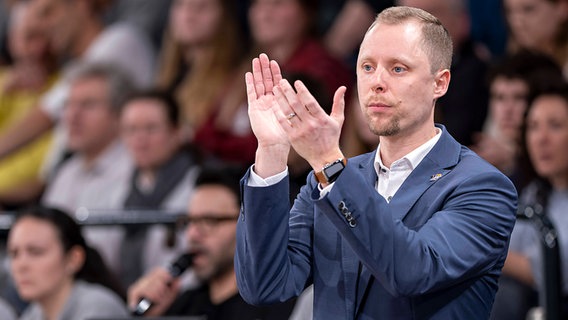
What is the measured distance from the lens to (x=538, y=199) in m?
4.65

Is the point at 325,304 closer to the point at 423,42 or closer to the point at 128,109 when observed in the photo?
the point at 423,42

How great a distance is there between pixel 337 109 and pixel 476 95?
10.5ft

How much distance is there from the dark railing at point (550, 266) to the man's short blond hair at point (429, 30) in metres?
1.72

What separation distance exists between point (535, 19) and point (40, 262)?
2.36 meters

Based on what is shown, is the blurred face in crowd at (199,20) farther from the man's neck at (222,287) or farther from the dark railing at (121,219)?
the man's neck at (222,287)

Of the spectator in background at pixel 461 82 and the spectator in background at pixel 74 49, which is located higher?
the spectator in background at pixel 461 82

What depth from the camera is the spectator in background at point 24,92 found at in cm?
679

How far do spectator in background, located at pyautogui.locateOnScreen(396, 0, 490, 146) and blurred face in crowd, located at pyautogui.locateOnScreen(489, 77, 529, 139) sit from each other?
6.9 inches

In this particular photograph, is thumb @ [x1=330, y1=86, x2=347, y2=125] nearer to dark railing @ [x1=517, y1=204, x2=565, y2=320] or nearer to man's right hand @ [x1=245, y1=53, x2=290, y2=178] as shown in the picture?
man's right hand @ [x1=245, y1=53, x2=290, y2=178]

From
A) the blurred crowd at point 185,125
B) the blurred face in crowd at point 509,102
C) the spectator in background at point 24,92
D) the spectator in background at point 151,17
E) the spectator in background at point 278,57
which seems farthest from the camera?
the spectator in background at point 151,17

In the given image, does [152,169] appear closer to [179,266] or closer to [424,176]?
[179,266]

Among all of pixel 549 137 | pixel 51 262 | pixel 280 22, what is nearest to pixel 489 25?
pixel 280 22

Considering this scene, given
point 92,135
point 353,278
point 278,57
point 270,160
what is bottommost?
point 92,135

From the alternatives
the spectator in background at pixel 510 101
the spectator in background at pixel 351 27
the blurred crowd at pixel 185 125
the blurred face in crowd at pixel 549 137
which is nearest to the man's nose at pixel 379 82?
the blurred crowd at pixel 185 125
